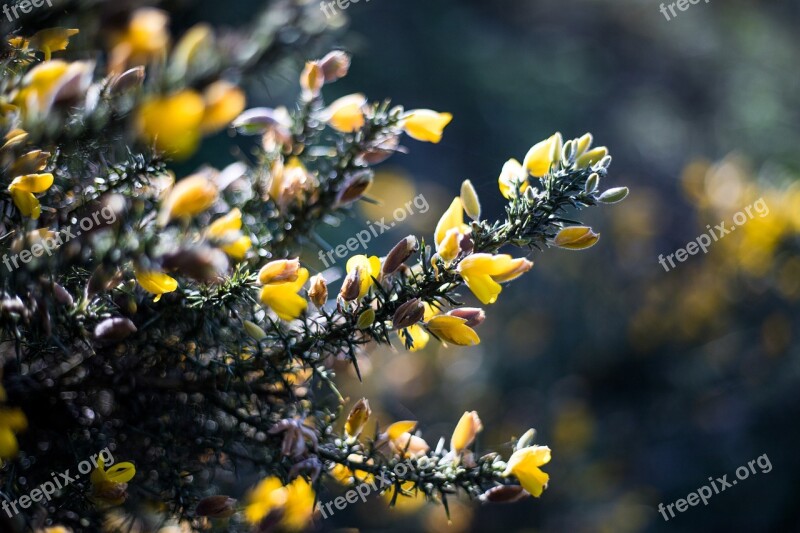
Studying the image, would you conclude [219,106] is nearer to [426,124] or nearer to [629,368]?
[426,124]

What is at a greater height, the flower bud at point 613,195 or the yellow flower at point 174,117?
the yellow flower at point 174,117

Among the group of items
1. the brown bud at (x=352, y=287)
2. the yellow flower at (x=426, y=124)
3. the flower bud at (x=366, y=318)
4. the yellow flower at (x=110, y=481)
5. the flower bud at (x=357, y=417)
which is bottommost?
the flower bud at (x=357, y=417)

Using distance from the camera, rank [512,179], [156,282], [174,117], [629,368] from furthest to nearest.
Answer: [629,368] < [512,179] < [156,282] < [174,117]

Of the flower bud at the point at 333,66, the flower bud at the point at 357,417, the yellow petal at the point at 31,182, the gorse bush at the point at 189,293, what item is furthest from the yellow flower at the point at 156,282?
the flower bud at the point at 333,66

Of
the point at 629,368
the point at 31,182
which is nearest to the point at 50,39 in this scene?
the point at 31,182

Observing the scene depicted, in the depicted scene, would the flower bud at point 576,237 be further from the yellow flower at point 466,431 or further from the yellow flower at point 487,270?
the yellow flower at point 466,431

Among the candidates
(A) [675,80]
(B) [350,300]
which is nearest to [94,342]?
(B) [350,300]
